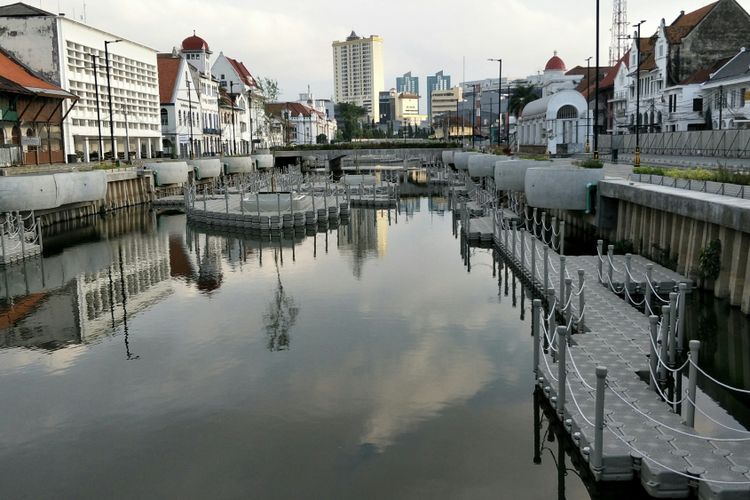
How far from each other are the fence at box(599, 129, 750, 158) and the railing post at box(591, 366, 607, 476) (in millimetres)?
38309

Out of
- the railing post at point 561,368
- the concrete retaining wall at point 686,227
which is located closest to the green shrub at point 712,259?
the concrete retaining wall at point 686,227

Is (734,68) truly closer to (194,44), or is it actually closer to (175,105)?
(175,105)

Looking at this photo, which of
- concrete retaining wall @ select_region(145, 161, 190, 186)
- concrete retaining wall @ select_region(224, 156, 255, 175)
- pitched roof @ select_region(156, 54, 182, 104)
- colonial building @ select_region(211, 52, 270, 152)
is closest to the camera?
concrete retaining wall @ select_region(145, 161, 190, 186)

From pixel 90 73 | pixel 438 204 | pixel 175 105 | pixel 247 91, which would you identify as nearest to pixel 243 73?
pixel 247 91

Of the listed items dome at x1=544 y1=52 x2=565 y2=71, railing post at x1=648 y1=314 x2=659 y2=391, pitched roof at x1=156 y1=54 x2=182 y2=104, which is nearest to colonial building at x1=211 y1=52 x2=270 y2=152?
pitched roof at x1=156 y1=54 x2=182 y2=104

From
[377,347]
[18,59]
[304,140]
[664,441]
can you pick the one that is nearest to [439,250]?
[377,347]

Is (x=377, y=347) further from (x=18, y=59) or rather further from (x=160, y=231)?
(x=18, y=59)

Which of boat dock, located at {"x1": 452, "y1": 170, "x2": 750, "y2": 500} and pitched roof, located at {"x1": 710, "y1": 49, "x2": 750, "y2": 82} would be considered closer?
boat dock, located at {"x1": 452, "y1": 170, "x2": 750, "y2": 500}

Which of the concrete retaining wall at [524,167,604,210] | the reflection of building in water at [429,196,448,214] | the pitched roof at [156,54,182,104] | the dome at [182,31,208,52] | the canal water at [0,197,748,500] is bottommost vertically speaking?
the canal water at [0,197,748,500]

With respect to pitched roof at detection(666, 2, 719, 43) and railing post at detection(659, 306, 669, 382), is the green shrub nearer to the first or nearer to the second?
railing post at detection(659, 306, 669, 382)

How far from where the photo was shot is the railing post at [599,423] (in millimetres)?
11430

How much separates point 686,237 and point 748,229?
492 centimetres

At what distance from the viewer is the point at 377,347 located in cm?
2005

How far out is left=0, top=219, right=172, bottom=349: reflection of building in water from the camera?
23.0 metres
